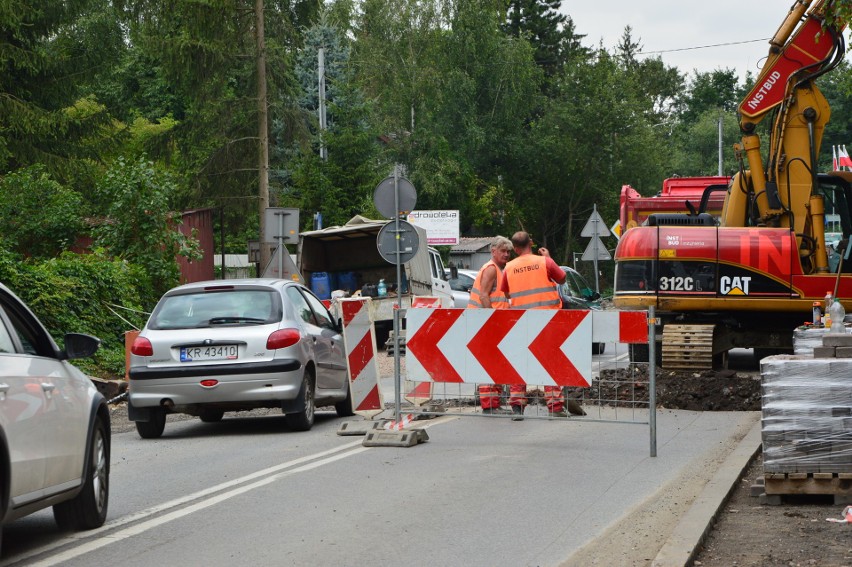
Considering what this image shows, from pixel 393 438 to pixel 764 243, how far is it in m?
8.61

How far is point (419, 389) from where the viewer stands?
13.3 metres

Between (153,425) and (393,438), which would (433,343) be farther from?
(153,425)

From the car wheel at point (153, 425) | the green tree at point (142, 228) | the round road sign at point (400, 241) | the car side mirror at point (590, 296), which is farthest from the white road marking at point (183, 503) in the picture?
the green tree at point (142, 228)

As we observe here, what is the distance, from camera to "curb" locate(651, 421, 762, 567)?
260 inches

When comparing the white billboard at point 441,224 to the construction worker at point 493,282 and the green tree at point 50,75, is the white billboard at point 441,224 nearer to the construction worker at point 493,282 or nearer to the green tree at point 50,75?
the green tree at point 50,75

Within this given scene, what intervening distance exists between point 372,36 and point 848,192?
50.6 metres

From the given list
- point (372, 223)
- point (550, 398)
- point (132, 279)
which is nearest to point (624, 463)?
point (550, 398)

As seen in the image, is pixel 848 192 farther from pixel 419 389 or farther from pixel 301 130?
pixel 301 130

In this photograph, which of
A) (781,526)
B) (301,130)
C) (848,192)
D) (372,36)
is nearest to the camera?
(781,526)

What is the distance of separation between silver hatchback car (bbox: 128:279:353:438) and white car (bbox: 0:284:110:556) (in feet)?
15.3

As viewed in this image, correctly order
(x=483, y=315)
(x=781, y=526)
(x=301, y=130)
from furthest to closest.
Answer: (x=301, y=130) → (x=483, y=315) → (x=781, y=526)

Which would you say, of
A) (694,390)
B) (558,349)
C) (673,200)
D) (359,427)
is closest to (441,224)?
(673,200)

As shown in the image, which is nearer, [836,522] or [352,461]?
[836,522]

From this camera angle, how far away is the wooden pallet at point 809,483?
823cm
